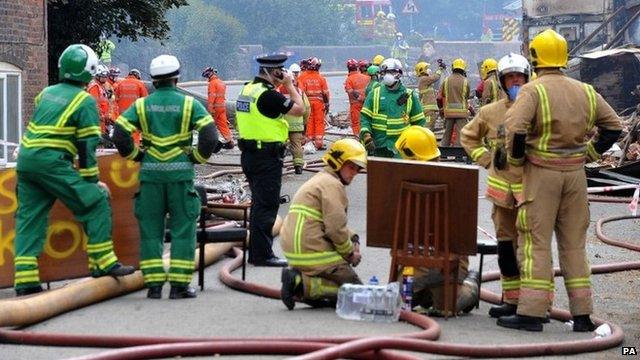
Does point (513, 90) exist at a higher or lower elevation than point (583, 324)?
higher

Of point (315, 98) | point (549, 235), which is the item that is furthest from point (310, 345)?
point (315, 98)

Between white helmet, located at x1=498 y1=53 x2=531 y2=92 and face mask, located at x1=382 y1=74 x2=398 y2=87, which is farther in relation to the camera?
face mask, located at x1=382 y1=74 x2=398 y2=87

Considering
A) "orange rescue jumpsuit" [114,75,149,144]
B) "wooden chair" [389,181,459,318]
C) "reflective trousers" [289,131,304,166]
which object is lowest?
"wooden chair" [389,181,459,318]

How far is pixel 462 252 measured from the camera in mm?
9547

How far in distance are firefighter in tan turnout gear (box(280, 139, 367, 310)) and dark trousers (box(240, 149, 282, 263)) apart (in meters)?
2.38

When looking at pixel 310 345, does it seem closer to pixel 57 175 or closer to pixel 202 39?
pixel 57 175

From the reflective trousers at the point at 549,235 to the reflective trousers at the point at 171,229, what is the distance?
8.13 feet

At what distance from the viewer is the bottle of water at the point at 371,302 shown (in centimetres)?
934

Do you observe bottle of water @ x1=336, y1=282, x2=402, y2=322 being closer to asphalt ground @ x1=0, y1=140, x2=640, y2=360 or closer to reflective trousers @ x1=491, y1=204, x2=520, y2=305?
asphalt ground @ x1=0, y1=140, x2=640, y2=360

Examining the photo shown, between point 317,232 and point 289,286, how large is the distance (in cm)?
42

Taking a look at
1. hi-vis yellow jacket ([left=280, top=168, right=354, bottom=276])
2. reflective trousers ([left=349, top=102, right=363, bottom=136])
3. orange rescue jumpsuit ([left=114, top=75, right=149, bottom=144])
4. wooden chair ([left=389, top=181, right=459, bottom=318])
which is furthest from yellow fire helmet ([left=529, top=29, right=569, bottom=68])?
reflective trousers ([left=349, top=102, right=363, bottom=136])

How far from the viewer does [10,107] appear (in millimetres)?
20172

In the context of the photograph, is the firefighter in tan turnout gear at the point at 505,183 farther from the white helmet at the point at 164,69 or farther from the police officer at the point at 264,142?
the police officer at the point at 264,142

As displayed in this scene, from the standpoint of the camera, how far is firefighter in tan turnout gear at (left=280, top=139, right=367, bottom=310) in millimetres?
9656
